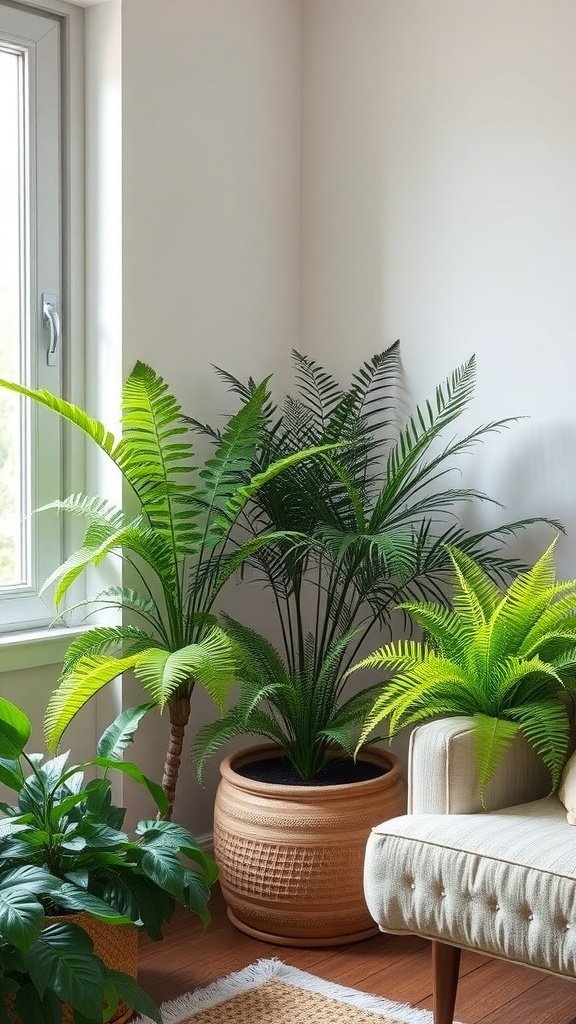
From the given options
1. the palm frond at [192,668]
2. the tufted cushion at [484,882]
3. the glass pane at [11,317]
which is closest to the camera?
the tufted cushion at [484,882]

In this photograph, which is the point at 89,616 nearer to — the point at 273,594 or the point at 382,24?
the point at 273,594

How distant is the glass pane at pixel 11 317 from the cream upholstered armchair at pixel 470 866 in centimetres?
114

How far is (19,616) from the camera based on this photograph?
2816 mm

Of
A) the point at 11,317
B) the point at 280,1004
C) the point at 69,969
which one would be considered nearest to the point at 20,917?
the point at 69,969

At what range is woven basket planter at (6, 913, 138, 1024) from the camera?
6.86ft

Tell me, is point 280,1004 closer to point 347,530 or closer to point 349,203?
point 347,530

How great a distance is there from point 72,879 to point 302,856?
67 centimetres

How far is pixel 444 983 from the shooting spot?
220 centimetres

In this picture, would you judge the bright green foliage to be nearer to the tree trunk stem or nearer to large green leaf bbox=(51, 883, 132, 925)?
the tree trunk stem

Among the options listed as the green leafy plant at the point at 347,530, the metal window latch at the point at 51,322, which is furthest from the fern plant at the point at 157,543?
the metal window latch at the point at 51,322

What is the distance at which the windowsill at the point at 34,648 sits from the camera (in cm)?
268

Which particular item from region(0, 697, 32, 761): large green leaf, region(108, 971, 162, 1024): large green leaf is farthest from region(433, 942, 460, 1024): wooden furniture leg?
region(0, 697, 32, 761): large green leaf

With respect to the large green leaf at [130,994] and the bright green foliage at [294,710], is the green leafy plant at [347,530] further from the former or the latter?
the large green leaf at [130,994]

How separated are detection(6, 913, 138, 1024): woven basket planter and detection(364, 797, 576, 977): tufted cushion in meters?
0.48
